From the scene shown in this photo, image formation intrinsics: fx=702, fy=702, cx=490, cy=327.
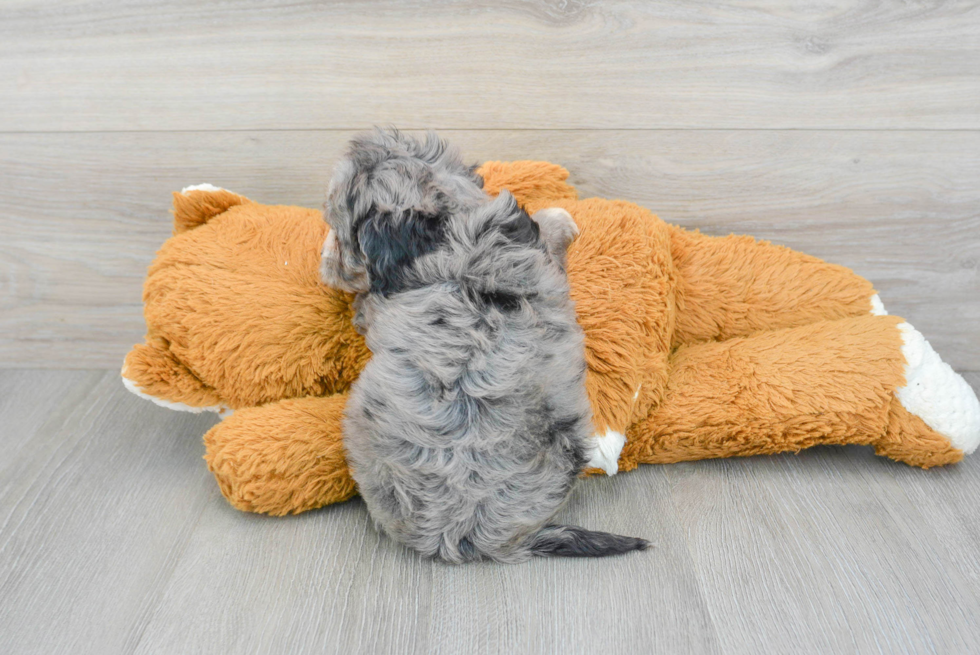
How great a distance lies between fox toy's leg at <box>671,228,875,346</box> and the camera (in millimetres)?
1519

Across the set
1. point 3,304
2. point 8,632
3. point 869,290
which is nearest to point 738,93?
point 869,290

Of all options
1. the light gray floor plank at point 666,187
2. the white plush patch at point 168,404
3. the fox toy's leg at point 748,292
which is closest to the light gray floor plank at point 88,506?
the white plush patch at point 168,404

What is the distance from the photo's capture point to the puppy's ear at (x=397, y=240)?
1.14 m

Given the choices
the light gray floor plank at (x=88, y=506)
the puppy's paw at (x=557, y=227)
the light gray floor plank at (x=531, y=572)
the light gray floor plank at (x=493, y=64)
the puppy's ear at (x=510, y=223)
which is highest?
the light gray floor plank at (x=493, y=64)

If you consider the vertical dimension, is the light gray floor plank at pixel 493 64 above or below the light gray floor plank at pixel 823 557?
above

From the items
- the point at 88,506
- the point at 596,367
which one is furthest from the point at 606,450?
the point at 88,506

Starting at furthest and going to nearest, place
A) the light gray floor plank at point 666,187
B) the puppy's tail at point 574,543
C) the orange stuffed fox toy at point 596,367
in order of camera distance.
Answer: the light gray floor plank at point 666,187 → the orange stuffed fox toy at point 596,367 → the puppy's tail at point 574,543

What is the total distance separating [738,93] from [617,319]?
2.12ft

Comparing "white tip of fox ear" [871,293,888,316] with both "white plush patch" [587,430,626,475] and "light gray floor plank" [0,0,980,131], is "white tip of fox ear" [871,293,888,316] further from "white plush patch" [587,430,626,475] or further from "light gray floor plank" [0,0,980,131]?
"white plush patch" [587,430,626,475]

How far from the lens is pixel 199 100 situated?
162 centimetres

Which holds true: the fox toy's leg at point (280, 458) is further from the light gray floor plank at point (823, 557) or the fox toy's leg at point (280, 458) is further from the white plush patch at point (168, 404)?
the light gray floor plank at point (823, 557)

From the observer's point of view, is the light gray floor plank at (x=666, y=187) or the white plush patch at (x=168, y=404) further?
the light gray floor plank at (x=666, y=187)

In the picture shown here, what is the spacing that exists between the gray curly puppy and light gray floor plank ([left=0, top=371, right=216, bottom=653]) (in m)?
0.45

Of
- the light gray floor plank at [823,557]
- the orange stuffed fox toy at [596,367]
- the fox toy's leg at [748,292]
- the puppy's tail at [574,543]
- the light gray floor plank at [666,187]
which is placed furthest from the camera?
the light gray floor plank at [666,187]
